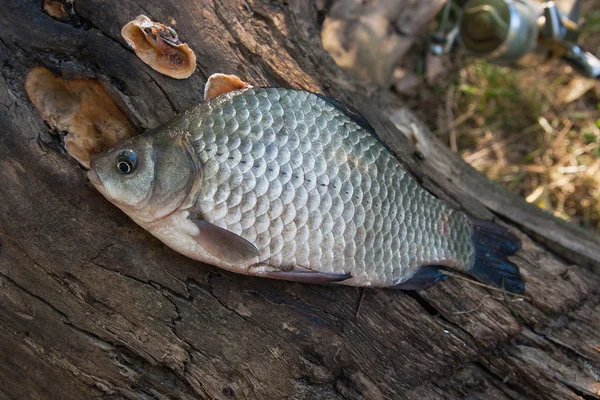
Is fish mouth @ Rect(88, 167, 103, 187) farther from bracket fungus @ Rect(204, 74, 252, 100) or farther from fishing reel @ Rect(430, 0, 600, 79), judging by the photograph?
fishing reel @ Rect(430, 0, 600, 79)

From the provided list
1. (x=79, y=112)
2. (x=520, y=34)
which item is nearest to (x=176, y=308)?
(x=79, y=112)

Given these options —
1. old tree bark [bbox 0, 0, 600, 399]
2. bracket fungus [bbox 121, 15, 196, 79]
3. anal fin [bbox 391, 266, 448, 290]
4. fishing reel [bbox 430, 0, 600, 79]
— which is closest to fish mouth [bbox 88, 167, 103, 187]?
old tree bark [bbox 0, 0, 600, 399]

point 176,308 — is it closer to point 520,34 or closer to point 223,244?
point 223,244

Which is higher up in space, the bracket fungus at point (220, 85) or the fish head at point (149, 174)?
the bracket fungus at point (220, 85)

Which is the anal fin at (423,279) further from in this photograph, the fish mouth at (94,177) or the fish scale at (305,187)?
the fish mouth at (94,177)

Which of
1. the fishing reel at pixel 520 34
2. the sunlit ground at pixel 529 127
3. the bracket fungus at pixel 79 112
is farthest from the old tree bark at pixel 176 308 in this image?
the sunlit ground at pixel 529 127
